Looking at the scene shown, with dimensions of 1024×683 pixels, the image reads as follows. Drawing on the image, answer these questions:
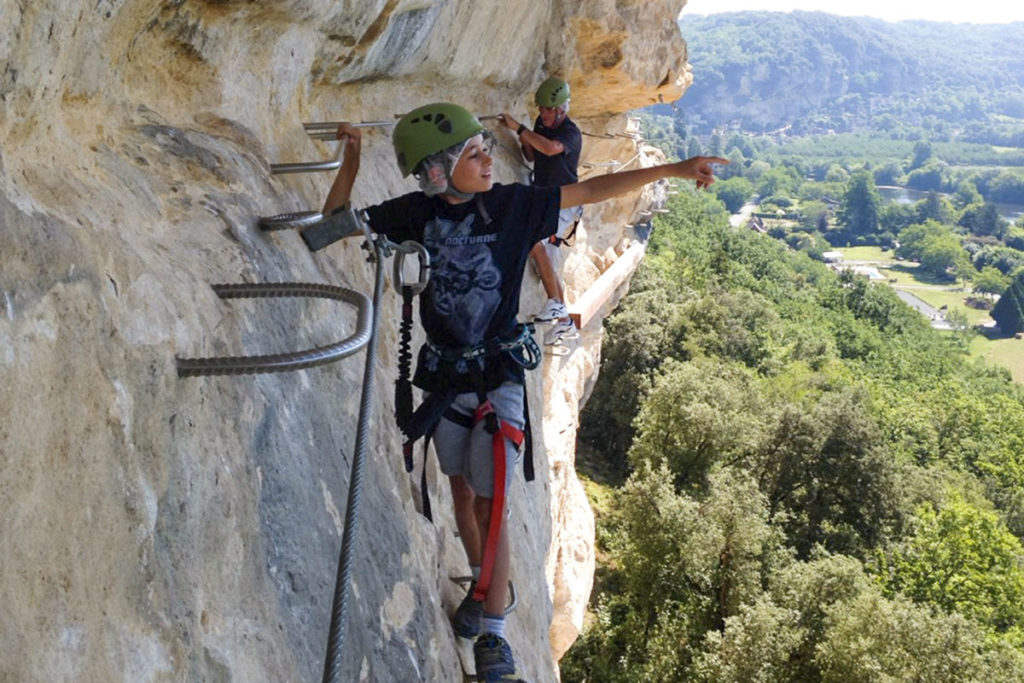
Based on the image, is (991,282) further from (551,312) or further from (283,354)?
(283,354)

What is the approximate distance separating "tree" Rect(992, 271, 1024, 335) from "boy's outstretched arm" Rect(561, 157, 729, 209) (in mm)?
79049

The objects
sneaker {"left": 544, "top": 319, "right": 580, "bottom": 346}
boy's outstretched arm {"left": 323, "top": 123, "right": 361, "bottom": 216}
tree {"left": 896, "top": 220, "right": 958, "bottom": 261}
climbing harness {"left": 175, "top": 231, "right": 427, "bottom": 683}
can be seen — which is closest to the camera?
climbing harness {"left": 175, "top": 231, "right": 427, "bottom": 683}

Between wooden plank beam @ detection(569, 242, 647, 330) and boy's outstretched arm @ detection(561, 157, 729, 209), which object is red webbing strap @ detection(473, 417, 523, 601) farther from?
wooden plank beam @ detection(569, 242, 647, 330)

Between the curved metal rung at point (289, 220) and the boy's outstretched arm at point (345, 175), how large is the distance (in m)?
0.14

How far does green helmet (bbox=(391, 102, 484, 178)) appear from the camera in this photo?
3.10m

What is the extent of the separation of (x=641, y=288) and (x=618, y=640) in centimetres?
1583

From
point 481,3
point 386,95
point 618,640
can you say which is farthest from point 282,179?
point 618,640

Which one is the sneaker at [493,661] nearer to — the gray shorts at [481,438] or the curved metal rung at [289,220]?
the gray shorts at [481,438]

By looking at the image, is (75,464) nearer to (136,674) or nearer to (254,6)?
(136,674)

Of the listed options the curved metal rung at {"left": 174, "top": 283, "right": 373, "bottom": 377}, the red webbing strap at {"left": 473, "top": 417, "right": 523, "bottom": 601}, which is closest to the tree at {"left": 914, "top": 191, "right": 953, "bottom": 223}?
the red webbing strap at {"left": 473, "top": 417, "right": 523, "bottom": 601}

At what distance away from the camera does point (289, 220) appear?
3.38 metres

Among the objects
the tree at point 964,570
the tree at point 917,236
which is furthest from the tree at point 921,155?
the tree at point 964,570

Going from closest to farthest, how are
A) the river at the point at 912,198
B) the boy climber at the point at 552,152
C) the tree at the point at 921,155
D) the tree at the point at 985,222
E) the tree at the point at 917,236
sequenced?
the boy climber at the point at 552,152, the tree at the point at 917,236, the tree at the point at 985,222, the river at the point at 912,198, the tree at the point at 921,155

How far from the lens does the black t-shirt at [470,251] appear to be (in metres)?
3.27
